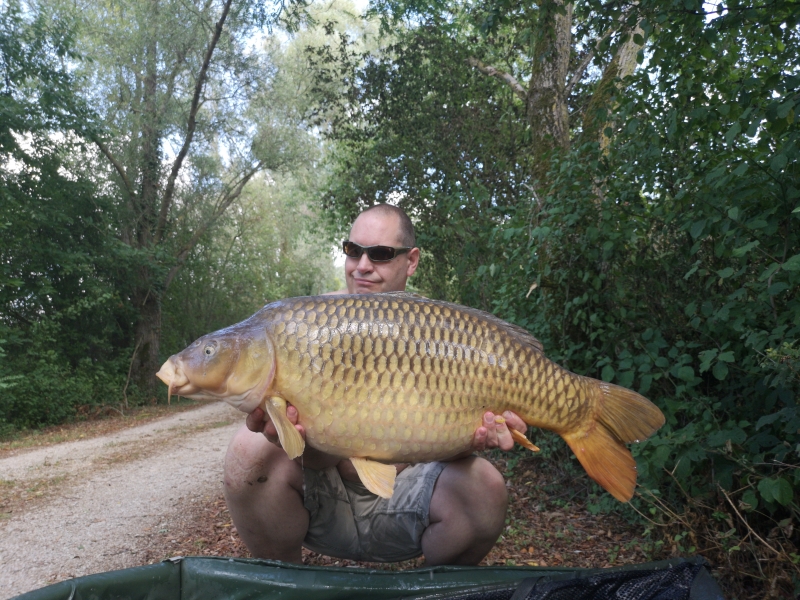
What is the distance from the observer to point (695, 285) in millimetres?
2455

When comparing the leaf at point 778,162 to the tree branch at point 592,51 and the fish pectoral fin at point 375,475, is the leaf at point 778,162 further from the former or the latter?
the fish pectoral fin at point 375,475

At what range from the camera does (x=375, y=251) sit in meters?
1.97

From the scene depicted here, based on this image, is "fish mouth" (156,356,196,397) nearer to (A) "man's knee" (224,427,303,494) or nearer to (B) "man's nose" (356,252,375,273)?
(A) "man's knee" (224,427,303,494)

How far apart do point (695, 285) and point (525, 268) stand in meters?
0.80

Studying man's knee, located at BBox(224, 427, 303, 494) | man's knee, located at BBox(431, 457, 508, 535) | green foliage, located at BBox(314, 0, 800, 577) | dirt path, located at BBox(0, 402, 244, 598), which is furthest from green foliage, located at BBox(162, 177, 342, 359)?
man's knee, located at BBox(431, 457, 508, 535)

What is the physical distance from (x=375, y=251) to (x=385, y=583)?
1012 mm

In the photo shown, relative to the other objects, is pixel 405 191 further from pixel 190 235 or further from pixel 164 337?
pixel 164 337

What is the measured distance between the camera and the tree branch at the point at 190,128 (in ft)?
31.1

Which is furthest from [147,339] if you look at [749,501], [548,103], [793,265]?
[793,265]

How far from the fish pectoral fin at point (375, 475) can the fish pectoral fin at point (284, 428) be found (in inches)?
5.2

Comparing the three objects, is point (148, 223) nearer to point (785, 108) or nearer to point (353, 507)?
point (353, 507)

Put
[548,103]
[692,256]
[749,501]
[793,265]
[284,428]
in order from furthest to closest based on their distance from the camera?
[548,103]
[692,256]
[749,501]
[793,265]
[284,428]

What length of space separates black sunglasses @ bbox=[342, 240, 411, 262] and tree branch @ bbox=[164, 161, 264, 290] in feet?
29.8

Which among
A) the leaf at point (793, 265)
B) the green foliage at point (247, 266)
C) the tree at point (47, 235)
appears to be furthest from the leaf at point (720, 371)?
the green foliage at point (247, 266)
